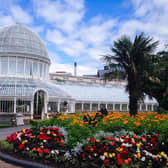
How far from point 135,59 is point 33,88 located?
44.9 feet

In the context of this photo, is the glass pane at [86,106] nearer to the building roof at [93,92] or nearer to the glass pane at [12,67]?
the building roof at [93,92]

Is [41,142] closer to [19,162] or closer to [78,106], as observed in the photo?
[19,162]

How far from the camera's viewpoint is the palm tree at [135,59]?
16531 mm

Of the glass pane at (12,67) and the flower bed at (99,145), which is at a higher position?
the glass pane at (12,67)

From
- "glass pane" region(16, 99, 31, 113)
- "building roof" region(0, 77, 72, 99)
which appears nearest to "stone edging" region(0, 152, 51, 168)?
"glass pane" region(16, 99, 31, 113)

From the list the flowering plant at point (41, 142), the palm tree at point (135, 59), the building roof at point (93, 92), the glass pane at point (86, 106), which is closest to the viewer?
the flowering plant at point (41, 142)

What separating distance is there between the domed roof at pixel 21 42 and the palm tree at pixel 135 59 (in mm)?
17260

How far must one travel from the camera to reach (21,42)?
104 feet

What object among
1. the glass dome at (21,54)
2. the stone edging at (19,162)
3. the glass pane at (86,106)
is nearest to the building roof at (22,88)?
the glass dome at (21,54)

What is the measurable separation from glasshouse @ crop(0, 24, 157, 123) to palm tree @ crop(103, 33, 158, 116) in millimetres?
9854

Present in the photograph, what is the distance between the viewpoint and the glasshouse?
2523 centimetres

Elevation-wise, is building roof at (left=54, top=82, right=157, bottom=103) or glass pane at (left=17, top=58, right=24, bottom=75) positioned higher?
glass pane at (left=17, top=58, right=24, bottom=75)

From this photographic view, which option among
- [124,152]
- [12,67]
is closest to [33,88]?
[12,67]

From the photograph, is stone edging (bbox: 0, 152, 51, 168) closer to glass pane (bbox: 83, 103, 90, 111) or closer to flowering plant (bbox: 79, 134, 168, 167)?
flowering plant (bbox: 79, 134, 168, 167)
